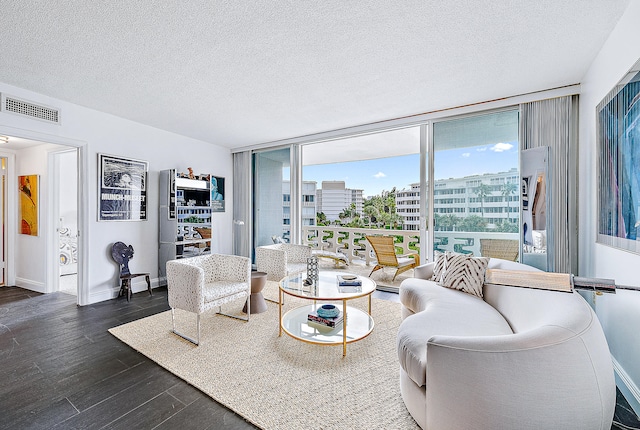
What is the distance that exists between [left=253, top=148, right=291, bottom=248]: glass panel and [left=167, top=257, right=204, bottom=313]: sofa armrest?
8.54 ft

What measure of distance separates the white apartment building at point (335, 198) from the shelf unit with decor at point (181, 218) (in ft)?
10.0

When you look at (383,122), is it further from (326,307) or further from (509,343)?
(509,343)

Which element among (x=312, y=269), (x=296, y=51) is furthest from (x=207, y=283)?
(x=296, y=51)

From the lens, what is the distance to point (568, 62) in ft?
8.02

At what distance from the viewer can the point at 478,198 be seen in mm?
3461

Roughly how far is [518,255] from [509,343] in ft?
8.13

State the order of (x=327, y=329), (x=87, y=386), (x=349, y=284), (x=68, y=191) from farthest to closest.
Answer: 1. (x=68, y=191)
2. (x=349, y=284)
3. (x=327, y=329)
4. (x=87, y=386)

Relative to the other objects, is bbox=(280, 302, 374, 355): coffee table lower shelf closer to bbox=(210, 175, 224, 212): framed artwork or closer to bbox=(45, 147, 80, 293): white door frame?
bbox=(210, 175, 224, 212): framed artwork

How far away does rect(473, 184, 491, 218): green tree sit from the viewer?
11.2ft

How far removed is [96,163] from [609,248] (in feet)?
17.9

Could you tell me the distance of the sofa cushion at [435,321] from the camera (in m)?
1.52

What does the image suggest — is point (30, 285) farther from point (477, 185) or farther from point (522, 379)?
point (477, 185)

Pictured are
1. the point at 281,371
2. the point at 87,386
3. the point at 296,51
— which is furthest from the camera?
the point at 296,51

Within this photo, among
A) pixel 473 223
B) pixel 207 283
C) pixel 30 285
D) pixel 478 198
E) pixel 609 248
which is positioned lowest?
pixel 30 285
